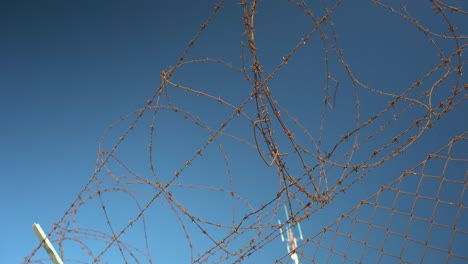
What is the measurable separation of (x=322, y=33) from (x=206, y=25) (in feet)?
1.88

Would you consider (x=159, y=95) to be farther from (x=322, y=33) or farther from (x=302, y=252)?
(x=302, y=252)

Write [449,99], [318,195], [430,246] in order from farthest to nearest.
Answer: [318,195], [449,99], [430,246]

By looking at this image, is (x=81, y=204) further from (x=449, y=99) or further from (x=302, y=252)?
(x=449, y=99)

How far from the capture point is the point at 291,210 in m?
2.55

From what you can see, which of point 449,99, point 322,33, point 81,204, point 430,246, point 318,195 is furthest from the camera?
point 81,204

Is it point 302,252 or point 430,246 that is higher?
point 302,252

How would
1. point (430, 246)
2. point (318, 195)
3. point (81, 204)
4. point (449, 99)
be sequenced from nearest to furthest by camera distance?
point (430, 246) → point (449, 99) → point (318, 195) → point (81, 204)

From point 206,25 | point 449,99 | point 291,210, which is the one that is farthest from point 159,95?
point 449,99

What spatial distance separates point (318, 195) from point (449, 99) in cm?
71

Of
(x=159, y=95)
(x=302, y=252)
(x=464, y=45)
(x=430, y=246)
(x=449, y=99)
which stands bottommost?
(x=430, y=246)

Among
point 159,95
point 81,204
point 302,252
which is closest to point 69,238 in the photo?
point 81,204

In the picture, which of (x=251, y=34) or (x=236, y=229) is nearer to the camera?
(x=251, y=34)

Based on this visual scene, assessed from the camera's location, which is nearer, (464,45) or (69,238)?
(464,45)

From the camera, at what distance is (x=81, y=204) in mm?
3373
